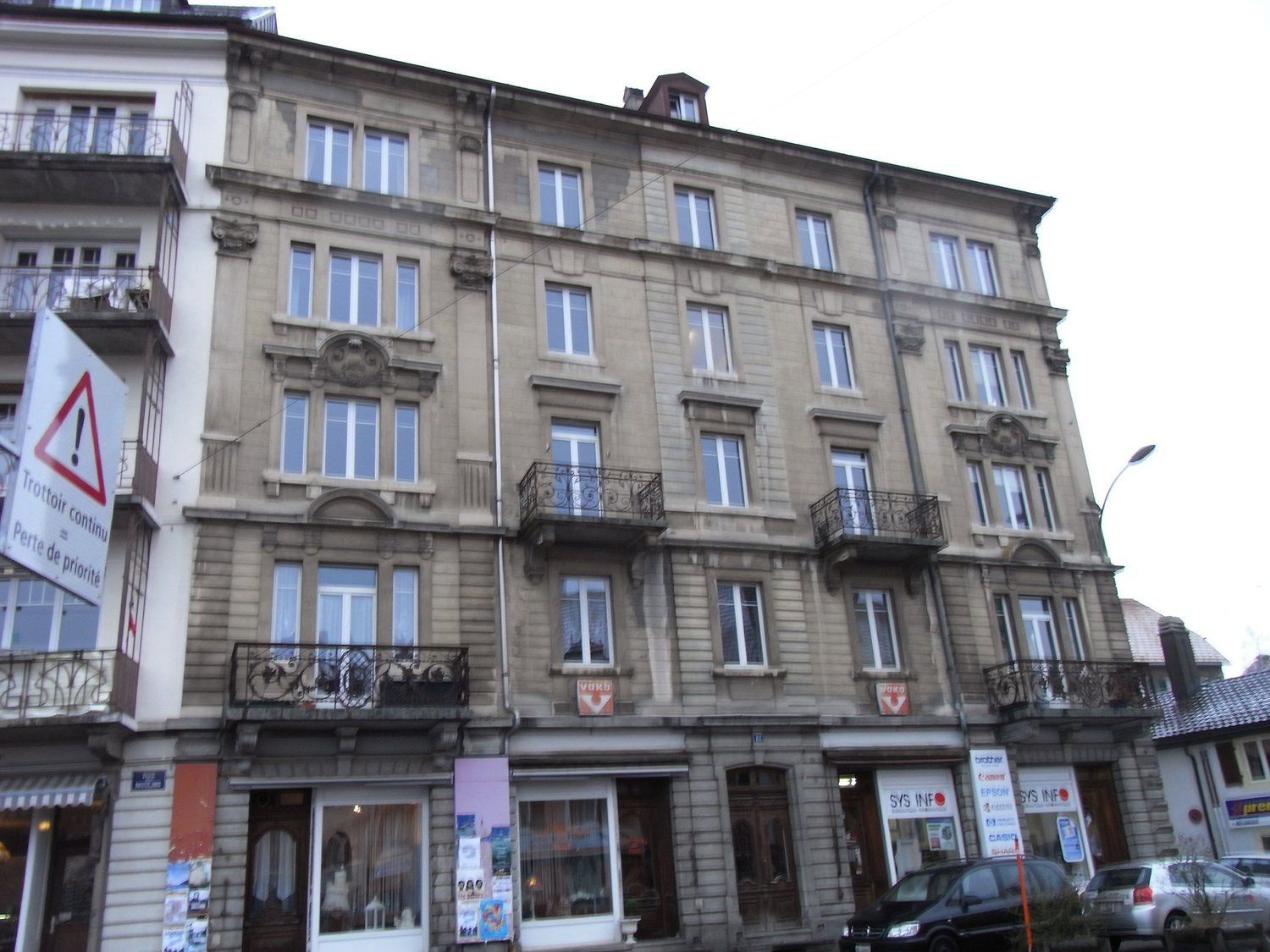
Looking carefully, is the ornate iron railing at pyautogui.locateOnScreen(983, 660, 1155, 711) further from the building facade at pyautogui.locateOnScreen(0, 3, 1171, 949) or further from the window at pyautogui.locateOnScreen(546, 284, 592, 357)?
the window at pyautogui.locateOnScreen(546, 284, 592, 357)

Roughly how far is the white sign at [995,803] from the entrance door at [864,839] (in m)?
2.29

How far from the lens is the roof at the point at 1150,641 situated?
47531 millimetres

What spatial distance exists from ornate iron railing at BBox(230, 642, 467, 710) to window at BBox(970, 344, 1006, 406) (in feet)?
51.5

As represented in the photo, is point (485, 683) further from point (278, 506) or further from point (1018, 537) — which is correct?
point (1018, 537)

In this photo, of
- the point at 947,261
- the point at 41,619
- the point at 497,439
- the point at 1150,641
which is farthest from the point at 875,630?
the point at 1150,641

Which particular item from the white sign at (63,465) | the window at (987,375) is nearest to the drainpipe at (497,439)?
the white sign at (63,465)

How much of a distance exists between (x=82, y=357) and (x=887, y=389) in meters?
19.4

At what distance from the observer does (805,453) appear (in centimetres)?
2500

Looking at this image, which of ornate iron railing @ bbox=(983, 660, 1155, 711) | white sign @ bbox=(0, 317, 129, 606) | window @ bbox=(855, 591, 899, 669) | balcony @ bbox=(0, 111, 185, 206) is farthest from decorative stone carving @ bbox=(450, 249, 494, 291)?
ornate iron railing @ bbox=(983, 660, 1155, 711)

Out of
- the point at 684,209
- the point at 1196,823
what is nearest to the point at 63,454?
the point at 684,209

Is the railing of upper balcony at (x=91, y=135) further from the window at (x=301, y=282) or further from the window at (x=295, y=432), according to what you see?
the window at (x=295, y=432)

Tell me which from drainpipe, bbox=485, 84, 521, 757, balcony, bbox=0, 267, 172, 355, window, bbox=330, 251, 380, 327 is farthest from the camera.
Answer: window, bbox=330, 251, 380, 327

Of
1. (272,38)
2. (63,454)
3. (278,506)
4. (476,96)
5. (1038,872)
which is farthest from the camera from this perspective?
(476,96)

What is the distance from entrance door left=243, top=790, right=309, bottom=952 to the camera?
17859mm
